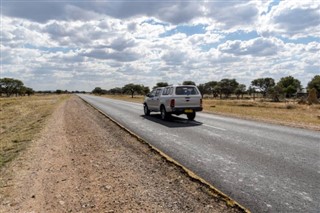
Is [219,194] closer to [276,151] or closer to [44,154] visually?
[276,151]

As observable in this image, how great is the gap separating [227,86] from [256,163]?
12984cm

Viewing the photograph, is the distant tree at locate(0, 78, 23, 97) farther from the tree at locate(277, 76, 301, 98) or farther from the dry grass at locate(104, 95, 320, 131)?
the dry grass at locate(104, 95, 320, 131)

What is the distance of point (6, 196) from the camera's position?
5953mm

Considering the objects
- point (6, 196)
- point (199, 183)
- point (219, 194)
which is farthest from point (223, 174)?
point (6, 196)

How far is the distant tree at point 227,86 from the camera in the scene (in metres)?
133

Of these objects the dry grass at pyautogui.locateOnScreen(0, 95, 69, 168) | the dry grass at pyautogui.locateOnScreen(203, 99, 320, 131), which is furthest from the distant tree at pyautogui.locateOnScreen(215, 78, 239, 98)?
the dry grass at pyautogui.locateOnScreen(0, 95, 69, 168)

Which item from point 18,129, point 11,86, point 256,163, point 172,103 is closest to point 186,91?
point 172,103

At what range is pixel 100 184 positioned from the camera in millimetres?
6391

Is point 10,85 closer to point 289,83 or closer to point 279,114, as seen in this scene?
point 289,83

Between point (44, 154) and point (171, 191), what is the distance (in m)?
5.44

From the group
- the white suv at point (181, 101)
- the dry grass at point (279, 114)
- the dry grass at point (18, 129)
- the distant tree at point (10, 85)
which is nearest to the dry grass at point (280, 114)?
the dry grass at point (279, 114)

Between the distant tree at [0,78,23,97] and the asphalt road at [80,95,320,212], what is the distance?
181590mm

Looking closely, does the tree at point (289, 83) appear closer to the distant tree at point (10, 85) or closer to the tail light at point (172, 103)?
the tail light at point (172, 103)

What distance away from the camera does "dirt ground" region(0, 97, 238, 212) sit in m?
5.18
